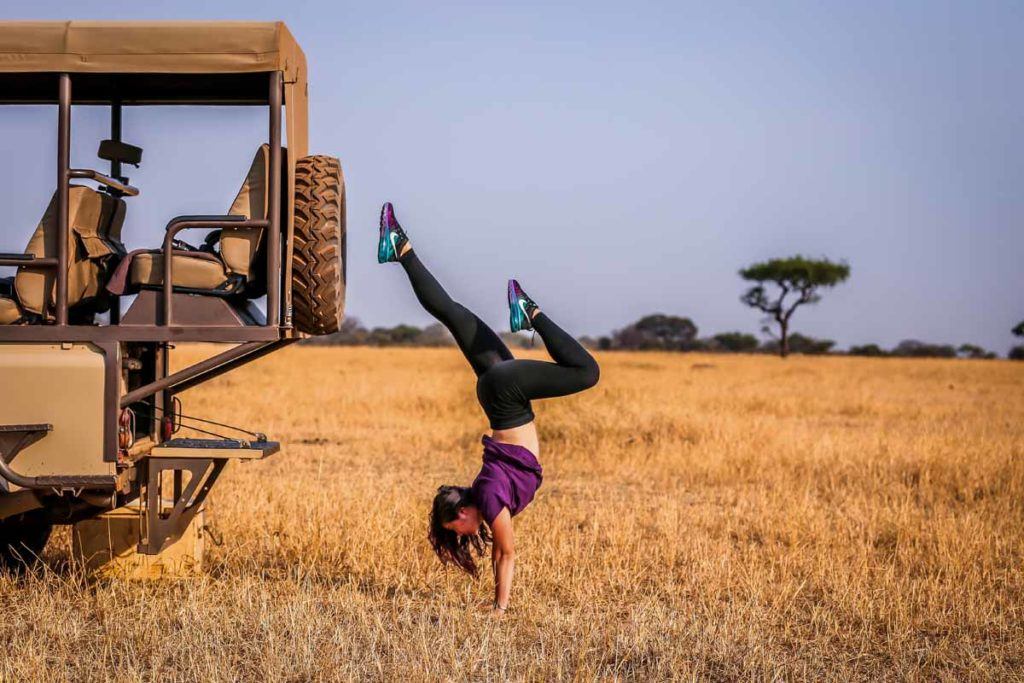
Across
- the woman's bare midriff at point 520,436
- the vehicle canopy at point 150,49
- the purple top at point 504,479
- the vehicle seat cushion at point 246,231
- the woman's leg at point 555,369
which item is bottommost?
the purple top at point 504,479

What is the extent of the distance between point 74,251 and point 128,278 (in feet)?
0.98

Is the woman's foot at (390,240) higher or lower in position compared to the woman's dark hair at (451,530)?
higher

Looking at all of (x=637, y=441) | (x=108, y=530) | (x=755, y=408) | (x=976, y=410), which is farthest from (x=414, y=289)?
(x=976, y=410)

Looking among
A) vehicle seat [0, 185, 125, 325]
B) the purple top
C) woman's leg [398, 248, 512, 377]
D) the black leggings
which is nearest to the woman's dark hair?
the purple top

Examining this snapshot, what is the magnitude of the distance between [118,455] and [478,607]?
79.6 inches

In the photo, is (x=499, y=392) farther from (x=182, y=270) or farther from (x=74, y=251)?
(x=74, y=251)

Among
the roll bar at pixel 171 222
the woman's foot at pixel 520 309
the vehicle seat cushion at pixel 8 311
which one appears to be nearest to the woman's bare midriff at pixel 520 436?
the woman's foot at pixel 520 309

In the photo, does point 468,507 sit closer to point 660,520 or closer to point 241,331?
point 241,331

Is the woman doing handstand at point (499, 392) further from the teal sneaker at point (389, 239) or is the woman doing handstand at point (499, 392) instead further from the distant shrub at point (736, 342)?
the distant shrub at point (736, 342)

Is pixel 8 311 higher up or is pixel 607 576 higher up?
pixel 8 311

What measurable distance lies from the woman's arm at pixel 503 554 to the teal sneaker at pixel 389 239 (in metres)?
1.42

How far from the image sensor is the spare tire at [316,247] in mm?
5766

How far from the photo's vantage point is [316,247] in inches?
227

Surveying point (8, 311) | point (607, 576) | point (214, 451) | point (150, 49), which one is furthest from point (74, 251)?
point (607, 576)
